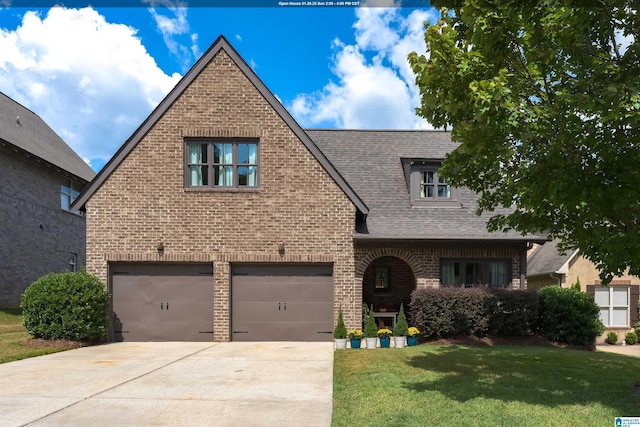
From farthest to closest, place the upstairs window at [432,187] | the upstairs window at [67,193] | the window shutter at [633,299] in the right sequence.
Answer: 1. the upstairs window at [67,193]
2. the window shutter at [633,299]
3. the upstairs window at [432,187]

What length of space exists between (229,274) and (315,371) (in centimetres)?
555

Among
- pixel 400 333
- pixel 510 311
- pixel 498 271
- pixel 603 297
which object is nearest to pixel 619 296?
pixel 603 297

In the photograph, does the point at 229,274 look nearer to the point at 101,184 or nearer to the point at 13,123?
the point at 101,184

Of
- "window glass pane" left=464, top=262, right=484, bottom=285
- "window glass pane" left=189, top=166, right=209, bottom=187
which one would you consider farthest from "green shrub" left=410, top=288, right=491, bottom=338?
"window glass pane" left=189, top=166, right=209, bottom=187

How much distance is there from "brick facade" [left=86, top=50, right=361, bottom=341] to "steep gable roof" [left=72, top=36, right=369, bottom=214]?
5.6 inches

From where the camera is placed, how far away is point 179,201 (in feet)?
44.8

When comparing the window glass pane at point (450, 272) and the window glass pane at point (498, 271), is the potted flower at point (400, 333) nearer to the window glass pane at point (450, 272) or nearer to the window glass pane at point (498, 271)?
the window glass pane at point (450, 272)

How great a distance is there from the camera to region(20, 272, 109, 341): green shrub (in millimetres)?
12102

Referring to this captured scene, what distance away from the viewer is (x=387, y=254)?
45.9 feet

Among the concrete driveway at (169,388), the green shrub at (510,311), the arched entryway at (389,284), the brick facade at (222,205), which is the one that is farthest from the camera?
the arched entryway at (389,284)

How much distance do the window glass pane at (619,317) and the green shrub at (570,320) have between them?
7432 mm

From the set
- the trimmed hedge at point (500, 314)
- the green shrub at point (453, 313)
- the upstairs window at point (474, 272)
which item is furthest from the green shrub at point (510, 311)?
the upstairs window at point (474, 272)

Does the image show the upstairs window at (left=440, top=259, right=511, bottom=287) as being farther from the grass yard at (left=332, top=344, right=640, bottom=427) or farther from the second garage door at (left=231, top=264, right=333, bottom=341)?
the second garage door at (left=231, top=264, right=333, bottom=341)

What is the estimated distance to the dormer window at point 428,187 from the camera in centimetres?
→ 1516
